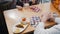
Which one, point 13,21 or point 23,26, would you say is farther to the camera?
point 13,21

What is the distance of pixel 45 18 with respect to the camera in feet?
5.56

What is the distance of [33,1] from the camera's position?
8.66 ft

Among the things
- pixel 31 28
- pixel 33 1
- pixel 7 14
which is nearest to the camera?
pixel 31 28

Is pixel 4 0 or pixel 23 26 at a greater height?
pixel 4 0

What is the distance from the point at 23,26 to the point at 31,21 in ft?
0.45

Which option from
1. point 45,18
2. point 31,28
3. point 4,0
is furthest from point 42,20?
point 4,0

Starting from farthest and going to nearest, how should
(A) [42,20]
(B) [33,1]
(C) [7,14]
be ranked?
(B) [33,1] < (C) [7,14] < (A) [42,20]

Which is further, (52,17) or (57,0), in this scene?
(57,0)

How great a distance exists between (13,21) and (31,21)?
0.24m

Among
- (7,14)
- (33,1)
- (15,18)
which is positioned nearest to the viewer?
(15,18)

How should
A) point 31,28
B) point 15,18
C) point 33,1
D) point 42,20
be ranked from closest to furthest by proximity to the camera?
point 31,28
point 42,20
point 15,18
point 33,1

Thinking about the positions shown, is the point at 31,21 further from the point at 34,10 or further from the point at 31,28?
the point at 34,10

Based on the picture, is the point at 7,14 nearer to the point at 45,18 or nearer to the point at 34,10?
the point at 34,10

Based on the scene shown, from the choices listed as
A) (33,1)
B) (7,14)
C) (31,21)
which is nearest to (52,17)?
(31,21)
